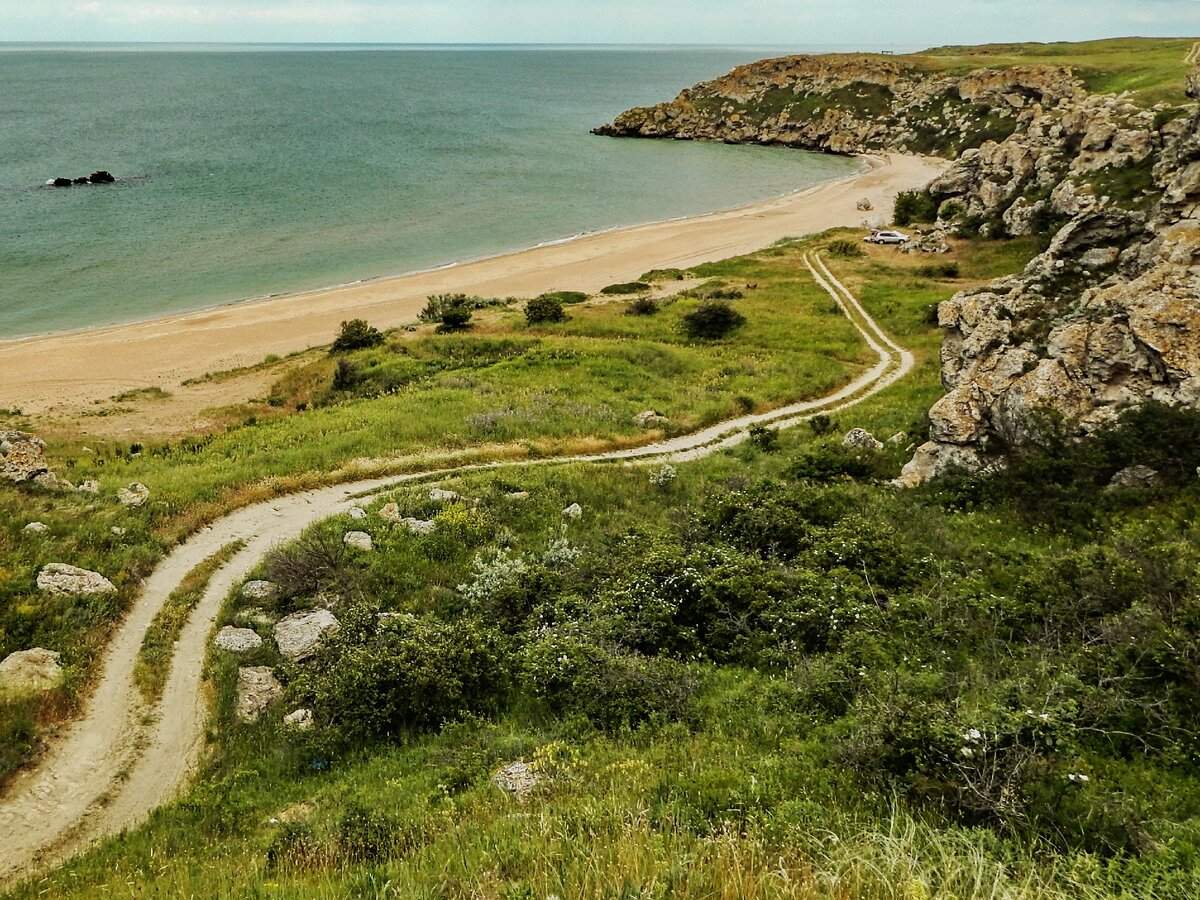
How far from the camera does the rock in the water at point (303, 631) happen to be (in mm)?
14438

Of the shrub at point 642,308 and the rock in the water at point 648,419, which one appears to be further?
the shrub at point 642,308

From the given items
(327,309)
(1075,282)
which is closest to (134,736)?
(1075,282)

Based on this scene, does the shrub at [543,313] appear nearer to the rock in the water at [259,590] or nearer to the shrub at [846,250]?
the shrub at [846,250]

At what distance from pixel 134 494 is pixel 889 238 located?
60184mm

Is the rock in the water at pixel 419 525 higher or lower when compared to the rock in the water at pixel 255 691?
higher

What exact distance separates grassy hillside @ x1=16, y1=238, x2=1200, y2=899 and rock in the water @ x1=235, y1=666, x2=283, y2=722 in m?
0.27

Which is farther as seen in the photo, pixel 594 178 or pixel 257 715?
pixel 594 178

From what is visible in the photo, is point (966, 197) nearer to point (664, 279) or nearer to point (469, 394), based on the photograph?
point (664, 279)

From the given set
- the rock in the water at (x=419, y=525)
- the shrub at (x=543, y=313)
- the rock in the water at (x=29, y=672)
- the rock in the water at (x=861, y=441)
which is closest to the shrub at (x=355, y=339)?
the shrub at (x=543, y=313)

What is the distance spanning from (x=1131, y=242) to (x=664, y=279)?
111ft

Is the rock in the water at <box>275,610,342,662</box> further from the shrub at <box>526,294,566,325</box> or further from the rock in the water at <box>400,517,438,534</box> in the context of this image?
the shrub at <box>526,294,566,325</box>

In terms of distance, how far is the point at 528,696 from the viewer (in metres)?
12.2

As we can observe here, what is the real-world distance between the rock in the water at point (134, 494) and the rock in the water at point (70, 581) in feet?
13.6

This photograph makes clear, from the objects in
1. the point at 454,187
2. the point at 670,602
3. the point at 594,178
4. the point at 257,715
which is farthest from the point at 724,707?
the point at 594,178
